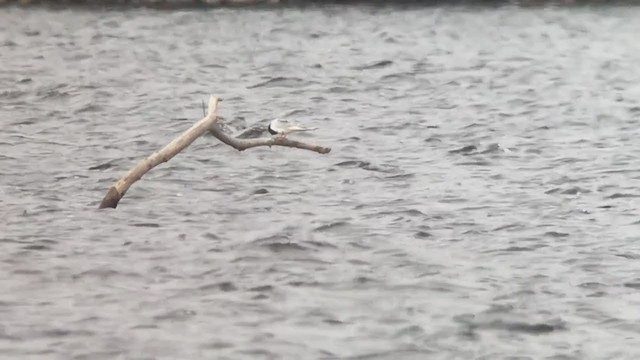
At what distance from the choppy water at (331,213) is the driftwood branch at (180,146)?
0.34m

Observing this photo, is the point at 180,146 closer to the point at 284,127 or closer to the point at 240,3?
the point at 284,127

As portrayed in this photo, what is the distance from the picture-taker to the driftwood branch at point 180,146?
16656 millimetres

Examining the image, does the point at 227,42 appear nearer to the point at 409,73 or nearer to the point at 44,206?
the point at 409,73

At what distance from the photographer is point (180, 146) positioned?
16672 millimetres

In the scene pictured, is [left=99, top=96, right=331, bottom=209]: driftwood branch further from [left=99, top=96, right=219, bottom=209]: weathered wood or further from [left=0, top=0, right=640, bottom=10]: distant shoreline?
[left=0, top=0, right=640, bottom=10]: distant shoreline

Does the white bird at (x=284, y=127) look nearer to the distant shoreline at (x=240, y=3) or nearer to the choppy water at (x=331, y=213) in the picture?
the choppy water at (x=331, y=213)

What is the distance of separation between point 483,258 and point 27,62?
24073 mm

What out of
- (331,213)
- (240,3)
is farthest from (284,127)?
(240,3)

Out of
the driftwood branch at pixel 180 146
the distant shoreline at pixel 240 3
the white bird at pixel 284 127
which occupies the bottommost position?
the distant shoreline at pixel 240 3

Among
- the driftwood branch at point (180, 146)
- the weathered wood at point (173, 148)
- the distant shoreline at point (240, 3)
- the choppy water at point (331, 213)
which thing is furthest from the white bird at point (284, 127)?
the distant shoreline at point (240, 3)

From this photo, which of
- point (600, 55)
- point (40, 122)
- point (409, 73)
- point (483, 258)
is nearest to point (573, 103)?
point (409, 73)

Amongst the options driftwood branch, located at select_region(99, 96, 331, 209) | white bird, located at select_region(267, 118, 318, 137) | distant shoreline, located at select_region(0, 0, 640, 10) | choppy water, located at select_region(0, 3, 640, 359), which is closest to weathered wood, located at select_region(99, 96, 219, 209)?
driftwood branch, located at select_region(99, 96, 331, 209)

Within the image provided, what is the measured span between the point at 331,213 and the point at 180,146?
237 centimetres

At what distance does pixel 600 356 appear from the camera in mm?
11742
